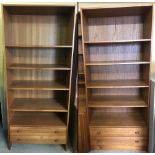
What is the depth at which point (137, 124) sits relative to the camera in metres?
2.40

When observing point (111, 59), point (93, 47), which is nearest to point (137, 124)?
point (111, 59)

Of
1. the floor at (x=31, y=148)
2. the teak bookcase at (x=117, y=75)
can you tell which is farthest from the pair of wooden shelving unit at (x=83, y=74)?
the floor at (x=31, y=148)

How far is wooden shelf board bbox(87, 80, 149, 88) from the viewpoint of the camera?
229 cm

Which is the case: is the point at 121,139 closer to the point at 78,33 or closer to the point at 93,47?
the point at 93,47

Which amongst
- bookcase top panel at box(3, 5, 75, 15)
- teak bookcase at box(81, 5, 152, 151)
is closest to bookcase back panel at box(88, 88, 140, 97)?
teak bookcase at box(81, 5, 152, 151)

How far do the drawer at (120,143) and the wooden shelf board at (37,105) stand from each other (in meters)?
0.59

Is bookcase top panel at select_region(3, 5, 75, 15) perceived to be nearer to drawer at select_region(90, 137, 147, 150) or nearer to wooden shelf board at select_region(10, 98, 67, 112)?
wooden shelf board at select_region(10, 98, 67, 112)

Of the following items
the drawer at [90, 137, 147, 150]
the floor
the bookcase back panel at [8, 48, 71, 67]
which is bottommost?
the floor

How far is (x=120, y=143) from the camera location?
2.42 meters

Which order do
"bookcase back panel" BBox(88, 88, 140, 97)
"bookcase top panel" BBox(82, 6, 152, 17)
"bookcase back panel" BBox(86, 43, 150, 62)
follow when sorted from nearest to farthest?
1. "bookcase top panel" BBox(82, 6, 152, 17)
2. "bookcase back panel" BBox(86, 43, 150, 62)
3. "bookcase back panel" BBox(88, 88, 140, 97)

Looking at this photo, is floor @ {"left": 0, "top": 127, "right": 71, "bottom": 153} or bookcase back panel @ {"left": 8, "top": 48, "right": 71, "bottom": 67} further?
bookcase back panel @ {"left": 8, "top": 48, "right": 71, "bottom": 67}

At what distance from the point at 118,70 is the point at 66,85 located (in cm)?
73

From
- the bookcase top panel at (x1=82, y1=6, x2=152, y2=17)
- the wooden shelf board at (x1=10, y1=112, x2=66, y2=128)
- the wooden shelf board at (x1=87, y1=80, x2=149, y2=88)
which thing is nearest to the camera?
the bookcase top panel at (x1=82, y1=6, x2=152, y2=17)

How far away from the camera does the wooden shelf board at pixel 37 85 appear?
2320 millimetres
